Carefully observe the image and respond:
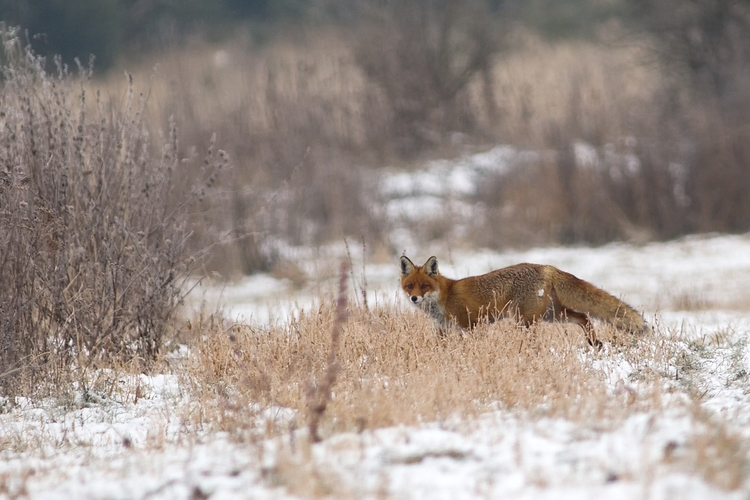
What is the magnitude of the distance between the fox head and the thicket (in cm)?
182

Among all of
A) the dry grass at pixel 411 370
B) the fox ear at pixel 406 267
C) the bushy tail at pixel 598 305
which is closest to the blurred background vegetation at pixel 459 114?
→ the fox ear at pixel 406 267

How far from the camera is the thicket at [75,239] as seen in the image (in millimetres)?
6371

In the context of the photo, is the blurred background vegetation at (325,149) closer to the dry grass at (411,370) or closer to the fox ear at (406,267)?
the fox ear at (406,267)

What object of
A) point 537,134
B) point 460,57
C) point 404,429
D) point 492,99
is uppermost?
point 460,57

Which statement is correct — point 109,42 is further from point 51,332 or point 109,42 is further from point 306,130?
point 51,332

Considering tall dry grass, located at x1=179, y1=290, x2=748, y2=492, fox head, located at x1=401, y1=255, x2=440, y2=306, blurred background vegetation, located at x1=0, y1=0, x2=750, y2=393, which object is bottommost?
tall dry grass, located at x1=179, y1=290, x2=748, y2=492

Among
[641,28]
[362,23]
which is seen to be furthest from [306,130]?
[641,28]

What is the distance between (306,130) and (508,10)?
8.16 meters

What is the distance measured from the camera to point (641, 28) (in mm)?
23016

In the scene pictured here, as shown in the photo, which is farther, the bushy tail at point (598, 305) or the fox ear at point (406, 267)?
the fox ear at point (406, 267)

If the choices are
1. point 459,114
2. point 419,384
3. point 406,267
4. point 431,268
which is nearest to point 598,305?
point 431,268

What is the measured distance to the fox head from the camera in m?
6.82

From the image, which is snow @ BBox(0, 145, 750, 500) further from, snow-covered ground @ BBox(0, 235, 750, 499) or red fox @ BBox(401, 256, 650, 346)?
red fox @ BBox(401, 256, 650, 346)

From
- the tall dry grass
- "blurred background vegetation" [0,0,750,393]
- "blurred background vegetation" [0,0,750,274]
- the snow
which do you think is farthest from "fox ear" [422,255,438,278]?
"blurred background vegetation" [0,0,750,274]
